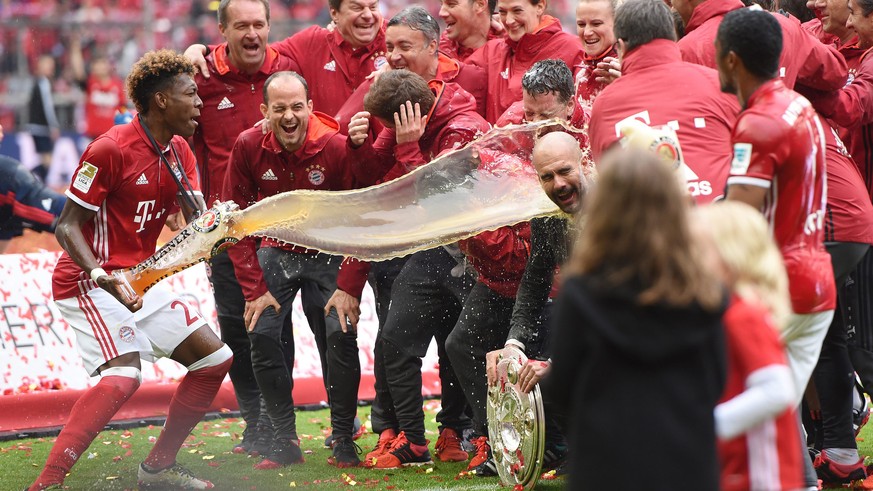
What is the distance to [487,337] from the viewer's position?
6418mm

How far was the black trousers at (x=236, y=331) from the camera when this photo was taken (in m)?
7.68

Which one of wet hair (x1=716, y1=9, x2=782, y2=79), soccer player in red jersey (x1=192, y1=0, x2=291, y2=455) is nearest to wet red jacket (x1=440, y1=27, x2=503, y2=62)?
soccer player in red jersey (x1=192, y1=0, x2=291, y2=455)

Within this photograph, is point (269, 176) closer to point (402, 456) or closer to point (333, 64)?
point (333, 64)

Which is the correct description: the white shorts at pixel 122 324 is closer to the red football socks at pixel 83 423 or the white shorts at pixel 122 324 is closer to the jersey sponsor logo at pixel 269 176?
the red football socks at pixel 83 423

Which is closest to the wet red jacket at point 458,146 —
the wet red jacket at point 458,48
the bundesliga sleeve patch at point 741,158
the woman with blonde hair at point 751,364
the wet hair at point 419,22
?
the wet hair at point 419,22

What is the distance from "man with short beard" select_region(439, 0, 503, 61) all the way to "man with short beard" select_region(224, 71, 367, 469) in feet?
4.75

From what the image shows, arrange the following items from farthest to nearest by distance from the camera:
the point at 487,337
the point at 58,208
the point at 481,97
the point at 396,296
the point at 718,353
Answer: the point at 58,208
the point at 481,97
the point at 396,296
the point at 487,337
the point at 718,353

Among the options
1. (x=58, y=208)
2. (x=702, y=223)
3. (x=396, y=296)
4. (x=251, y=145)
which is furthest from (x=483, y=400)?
(x=58, y=208)

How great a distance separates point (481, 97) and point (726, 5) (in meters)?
1.94

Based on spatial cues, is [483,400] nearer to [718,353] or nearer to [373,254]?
[373,254]

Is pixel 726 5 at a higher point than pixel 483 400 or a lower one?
higher

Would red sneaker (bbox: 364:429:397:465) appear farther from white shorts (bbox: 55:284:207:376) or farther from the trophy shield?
white shorts (bbox: 55:284:207:376)

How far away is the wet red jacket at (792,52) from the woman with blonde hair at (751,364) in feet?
8.13

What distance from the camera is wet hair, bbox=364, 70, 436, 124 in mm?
6379
